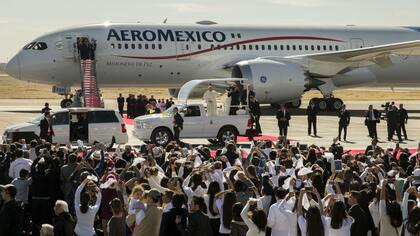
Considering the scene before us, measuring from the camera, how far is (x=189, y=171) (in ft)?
50.7

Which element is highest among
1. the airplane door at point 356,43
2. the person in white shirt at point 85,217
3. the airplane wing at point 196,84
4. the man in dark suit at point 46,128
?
the airplane door at point 356,43

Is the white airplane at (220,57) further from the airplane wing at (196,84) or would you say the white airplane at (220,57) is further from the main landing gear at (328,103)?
the airplane wing at (196,84)

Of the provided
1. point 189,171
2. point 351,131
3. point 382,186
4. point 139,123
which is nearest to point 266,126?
point 351,131

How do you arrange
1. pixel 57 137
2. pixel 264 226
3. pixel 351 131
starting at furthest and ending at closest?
pixel 351 131 < pixel 57 137 < pixel 264 226

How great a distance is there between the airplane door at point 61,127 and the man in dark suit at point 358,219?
1685 cm

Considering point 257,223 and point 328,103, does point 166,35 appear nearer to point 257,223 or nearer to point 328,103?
point 328,103

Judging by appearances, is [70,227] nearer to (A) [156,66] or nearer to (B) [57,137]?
(B) [57,137]

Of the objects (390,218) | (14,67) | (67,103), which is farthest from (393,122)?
(390,218)

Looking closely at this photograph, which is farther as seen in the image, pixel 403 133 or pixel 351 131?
pixel 351 131

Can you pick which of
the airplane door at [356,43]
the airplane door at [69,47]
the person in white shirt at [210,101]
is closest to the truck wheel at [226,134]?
the person in white shirt at [210,101]

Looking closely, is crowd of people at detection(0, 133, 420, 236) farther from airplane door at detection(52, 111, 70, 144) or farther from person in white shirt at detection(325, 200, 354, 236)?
airplane door at detection(52, 111, 70, 144)

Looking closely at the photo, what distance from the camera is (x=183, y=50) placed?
44.0 metres

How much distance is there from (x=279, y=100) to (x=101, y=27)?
9.46 m

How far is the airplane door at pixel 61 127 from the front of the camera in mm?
27594
